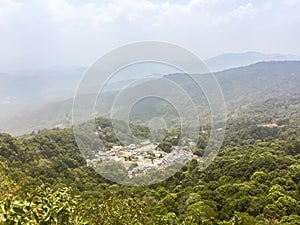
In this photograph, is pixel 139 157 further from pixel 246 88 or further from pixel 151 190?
pixel 246 88

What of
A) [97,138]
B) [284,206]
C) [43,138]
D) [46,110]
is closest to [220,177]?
[284,206]

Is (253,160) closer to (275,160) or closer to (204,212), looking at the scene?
(275,160)

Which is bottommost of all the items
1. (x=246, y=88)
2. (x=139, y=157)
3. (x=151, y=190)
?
(x=246, y=88)

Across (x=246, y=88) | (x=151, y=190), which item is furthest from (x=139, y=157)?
(x=246, y=88)

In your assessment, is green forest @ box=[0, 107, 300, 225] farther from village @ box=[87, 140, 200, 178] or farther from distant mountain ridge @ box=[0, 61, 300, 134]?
distant mountain ridge @ box=[0, 61, 300, 134]

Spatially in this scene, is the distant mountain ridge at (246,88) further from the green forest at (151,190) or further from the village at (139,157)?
the village at (139,157)

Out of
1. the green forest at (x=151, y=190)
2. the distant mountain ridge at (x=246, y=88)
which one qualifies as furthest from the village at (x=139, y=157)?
the distant mountain ridge at (x=246, y=88)
